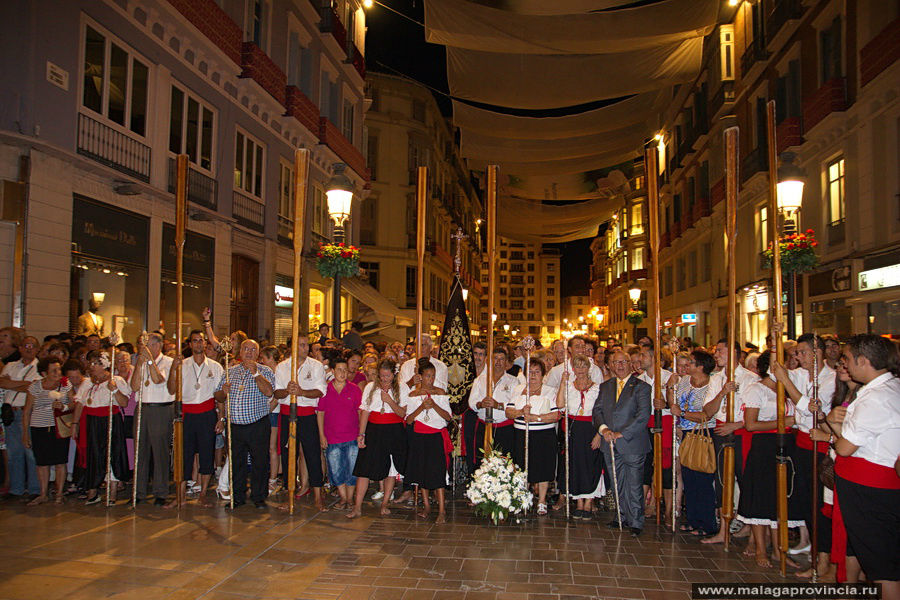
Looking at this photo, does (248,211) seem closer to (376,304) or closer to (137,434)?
(376,304)

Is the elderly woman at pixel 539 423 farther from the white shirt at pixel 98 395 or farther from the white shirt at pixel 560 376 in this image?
the white shirt at pixel 98 395

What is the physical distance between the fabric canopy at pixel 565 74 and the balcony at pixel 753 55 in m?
7.21

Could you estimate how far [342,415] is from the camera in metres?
8.37

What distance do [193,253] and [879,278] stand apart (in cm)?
1562

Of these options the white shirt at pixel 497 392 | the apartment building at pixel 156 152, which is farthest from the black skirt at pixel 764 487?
the apartment building at pixel 156 152

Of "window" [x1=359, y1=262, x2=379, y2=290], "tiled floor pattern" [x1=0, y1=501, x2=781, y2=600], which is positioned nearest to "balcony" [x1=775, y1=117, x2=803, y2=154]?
"tiled floor pattern" [x1=0, y1=501, x2=781, y2=600]

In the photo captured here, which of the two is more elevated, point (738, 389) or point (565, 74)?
point (565, 74)

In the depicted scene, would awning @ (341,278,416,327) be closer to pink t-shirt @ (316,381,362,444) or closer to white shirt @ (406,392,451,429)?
pink t-shirt @ (316,381,362,444)

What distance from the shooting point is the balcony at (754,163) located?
19781 millimetres

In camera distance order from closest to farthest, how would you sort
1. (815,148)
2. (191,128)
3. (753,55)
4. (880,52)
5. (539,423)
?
(539,423), (880,52), (191,128), (815,148), (753,55)

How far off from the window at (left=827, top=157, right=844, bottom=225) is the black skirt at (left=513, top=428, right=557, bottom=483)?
1217cm

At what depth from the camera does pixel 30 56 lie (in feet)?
32.9

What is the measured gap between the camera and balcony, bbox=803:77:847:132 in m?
15.2

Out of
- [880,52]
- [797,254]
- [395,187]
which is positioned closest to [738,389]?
[797,254]
